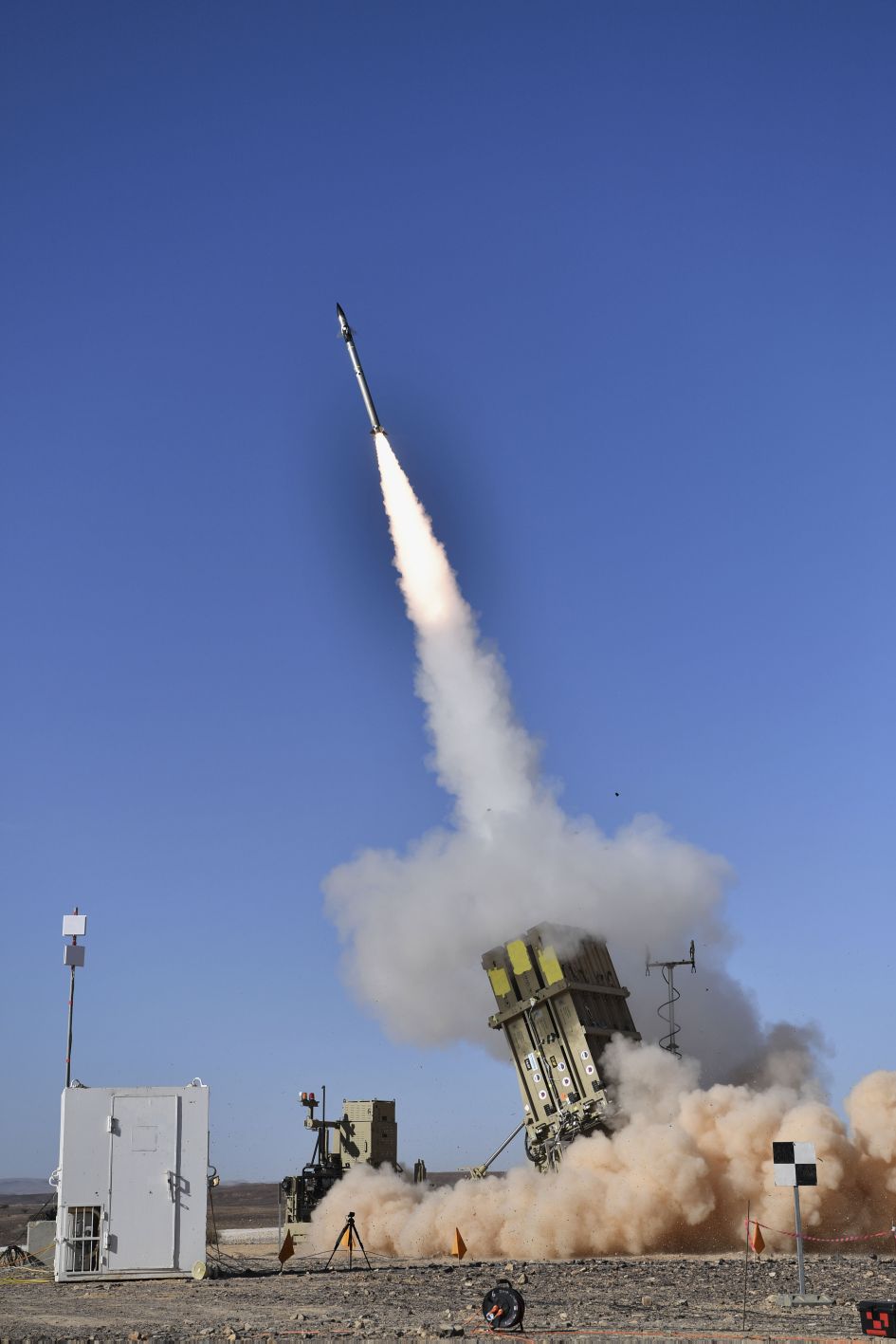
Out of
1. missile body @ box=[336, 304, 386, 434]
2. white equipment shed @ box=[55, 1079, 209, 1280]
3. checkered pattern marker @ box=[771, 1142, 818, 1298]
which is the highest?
missile body @ box=[336, 304, 386, 434]

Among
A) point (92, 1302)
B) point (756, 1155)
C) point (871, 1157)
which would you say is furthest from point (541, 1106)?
point (92, 1302)

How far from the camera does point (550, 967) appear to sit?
1060 inches

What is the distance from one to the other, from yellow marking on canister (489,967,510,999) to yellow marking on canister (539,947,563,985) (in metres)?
0.94

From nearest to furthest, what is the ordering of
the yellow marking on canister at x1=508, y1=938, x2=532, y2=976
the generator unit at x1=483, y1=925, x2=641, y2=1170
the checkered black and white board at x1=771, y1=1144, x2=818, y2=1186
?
the checkered black and white board at x1=771, y1=1144, x2=818, y2=1186
the generator unit at x1=483, y1=925, x2=641, y2=1170
the yellow marking on canister at x1=508, y1=938, x2=532, y2=976

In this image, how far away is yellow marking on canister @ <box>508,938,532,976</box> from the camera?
90.0ft

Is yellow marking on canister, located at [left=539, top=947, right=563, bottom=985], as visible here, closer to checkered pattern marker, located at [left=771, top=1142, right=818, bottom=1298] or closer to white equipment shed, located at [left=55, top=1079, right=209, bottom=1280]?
white equipment shed, located at [left=55, top=1079, right=209, bottom=1280]

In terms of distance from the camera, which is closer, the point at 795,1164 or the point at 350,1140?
the point at 795,1164

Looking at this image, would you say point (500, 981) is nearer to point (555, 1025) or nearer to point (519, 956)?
point (519, 956)

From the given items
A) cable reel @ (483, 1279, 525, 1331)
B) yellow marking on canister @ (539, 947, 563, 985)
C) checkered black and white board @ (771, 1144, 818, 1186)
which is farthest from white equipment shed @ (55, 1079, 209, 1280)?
cable reel @ (483, 1279, 525, 1331)

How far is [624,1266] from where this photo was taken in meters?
21.8

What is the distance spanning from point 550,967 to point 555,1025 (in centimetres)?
109

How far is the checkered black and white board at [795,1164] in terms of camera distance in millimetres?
17609

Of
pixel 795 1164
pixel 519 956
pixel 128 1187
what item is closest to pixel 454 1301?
pixel 795 1164

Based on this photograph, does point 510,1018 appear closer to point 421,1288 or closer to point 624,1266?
point 624,1266
